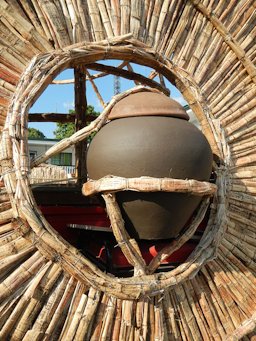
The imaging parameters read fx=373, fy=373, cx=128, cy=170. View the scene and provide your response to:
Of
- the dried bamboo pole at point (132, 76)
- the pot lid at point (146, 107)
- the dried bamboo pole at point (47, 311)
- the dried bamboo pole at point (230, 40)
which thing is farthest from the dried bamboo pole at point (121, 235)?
the dried bamboo pole at point (132, 76)

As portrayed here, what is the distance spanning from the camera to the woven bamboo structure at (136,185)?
166cm

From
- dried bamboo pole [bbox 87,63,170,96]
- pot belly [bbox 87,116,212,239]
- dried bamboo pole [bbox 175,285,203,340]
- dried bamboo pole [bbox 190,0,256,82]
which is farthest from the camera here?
dried bamboo pole [bbox 87,63,170,96]

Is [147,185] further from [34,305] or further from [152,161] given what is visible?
[34,305]

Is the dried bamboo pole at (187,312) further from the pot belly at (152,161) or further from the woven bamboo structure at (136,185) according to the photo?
the pot belly at (152,161)

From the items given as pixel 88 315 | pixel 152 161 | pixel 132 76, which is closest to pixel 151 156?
pixel 152 161

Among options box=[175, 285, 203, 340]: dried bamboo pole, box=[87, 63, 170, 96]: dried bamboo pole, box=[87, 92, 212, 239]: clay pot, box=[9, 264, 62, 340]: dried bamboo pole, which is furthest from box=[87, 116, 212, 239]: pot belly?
box=[87, 63, 170, 96]: dried bamboo pole

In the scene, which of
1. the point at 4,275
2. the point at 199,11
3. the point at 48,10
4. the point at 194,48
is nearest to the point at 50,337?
the point at 4,275

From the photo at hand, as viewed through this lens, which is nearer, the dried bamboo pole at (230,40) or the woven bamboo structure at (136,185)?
the woven bamboo structure at (136,185)

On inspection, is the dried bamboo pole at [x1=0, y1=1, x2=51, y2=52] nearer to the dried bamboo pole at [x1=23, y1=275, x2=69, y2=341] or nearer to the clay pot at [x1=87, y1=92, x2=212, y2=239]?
the clay pot at [x1=87, y1=92, x2=212, y2=239]

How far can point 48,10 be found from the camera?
187cm

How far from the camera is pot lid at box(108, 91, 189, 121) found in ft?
6.08

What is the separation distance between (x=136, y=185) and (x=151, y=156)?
153 millimetres

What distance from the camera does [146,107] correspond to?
6.10 ft

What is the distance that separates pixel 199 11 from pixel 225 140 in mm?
806
